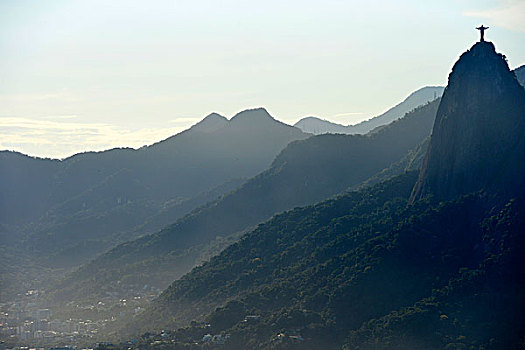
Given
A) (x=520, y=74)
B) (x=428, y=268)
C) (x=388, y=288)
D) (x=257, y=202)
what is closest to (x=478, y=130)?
(x=428, y=268)

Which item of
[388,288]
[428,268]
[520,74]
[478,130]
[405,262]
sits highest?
[520,74]

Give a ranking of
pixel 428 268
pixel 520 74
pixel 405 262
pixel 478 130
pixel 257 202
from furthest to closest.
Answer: pixel 257 202 < pixel 520 74 < pixel 478 130 < pixel 405 262 < pixel 428 268

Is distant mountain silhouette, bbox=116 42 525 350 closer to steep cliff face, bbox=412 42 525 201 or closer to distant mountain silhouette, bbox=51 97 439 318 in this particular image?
steep cliff face, bbox=412 42 525 201

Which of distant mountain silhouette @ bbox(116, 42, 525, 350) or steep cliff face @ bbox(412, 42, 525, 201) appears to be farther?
steep cliff face @ bbox(412, 42, 525, 201)

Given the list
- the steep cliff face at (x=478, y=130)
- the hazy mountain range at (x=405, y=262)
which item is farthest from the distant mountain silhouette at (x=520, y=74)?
the steep cliff face at (x=478, y=130)

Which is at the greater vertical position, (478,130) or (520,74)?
(520,74)

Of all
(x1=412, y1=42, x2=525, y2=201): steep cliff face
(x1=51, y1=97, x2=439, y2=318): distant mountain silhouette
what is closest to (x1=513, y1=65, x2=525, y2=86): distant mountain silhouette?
(x1=51, y1=97, x2=439, y2=318): distant mountain silhouette

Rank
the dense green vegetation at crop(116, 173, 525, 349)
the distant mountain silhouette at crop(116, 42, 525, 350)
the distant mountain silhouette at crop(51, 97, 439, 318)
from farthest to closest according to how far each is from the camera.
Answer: the distant mountain silhouette at crop(51, 97, 439, 318), the distant mountain silhouette at crop(116, 42, 525, 350), the dense green vegetation at crop(116, 173, 525, 349)

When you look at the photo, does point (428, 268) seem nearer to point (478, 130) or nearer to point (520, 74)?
point (478, 130)

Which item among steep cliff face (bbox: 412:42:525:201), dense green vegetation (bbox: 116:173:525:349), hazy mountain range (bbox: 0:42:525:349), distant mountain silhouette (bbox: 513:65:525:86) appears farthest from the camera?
distant mountain silhouette (bbox: 513:65:525:86)
